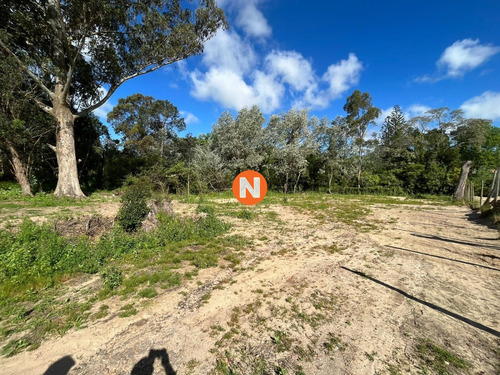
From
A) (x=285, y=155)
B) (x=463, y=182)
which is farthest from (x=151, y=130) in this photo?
(x=463, y=182)

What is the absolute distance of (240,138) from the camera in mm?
17672

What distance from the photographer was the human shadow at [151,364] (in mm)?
1849

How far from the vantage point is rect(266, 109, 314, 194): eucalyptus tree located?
53.7ft

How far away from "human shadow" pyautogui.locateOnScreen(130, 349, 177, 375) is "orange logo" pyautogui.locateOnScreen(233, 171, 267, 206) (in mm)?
4854

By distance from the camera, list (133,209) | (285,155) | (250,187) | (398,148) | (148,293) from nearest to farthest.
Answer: (148,293), (133,209), (250,187), (285,155), (398,148)

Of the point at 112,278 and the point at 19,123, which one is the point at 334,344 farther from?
the point at 19,123

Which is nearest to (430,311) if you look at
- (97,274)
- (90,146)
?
(97,274)

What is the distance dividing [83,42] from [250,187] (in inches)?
440

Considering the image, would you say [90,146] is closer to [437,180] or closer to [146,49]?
[146,49]

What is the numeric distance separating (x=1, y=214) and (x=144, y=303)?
6.42 metres

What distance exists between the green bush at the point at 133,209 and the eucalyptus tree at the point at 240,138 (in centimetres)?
1168

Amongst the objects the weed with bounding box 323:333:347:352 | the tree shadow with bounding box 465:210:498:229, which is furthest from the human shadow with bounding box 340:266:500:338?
the tree shadow with bounding box 465:210:498:229

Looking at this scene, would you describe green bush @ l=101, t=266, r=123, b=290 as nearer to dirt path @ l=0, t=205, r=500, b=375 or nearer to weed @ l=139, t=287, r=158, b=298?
weed @ l=139, t=287, r=158, b=298

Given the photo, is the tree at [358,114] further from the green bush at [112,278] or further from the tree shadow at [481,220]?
the green bush at [112,278]
